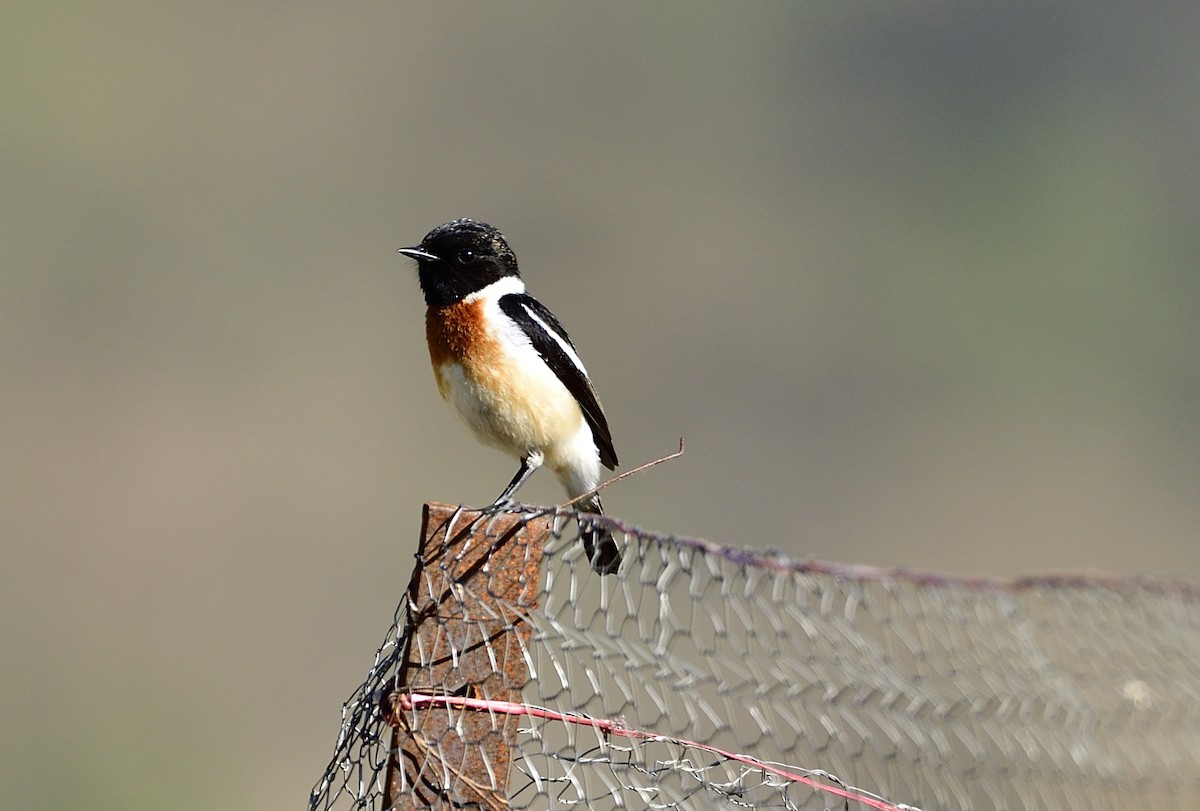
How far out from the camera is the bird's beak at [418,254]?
4.78 meters

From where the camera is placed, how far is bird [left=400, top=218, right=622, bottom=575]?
183 inches

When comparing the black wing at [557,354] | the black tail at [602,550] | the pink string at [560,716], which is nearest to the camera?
the pink string at [560,716]

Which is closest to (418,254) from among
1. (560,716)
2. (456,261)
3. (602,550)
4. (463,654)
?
(456,261)

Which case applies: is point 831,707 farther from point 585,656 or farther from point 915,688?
point 585,656

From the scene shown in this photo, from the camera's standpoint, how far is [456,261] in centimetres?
Result: 488

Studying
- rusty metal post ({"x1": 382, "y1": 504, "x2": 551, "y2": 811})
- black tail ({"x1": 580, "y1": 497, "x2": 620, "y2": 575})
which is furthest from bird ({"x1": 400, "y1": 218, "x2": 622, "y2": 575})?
rusty metal post ({"x1": 382, "y1": 504, "x2": 551, "y2": 811})

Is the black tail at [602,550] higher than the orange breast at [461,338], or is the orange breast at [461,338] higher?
the orange breast at [461,338]

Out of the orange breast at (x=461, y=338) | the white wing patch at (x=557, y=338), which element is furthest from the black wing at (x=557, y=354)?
the orange breast at (x=461, y=338)

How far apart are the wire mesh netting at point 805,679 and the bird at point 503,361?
1.73 meters

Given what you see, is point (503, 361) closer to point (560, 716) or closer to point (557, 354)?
point (557, 354)

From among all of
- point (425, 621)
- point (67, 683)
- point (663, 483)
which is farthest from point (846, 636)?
point (663, 483)

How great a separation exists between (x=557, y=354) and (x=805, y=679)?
253 cm

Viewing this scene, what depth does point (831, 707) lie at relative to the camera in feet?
7.66

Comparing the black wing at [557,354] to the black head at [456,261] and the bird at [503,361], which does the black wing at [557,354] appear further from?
the black head at [456,261]
